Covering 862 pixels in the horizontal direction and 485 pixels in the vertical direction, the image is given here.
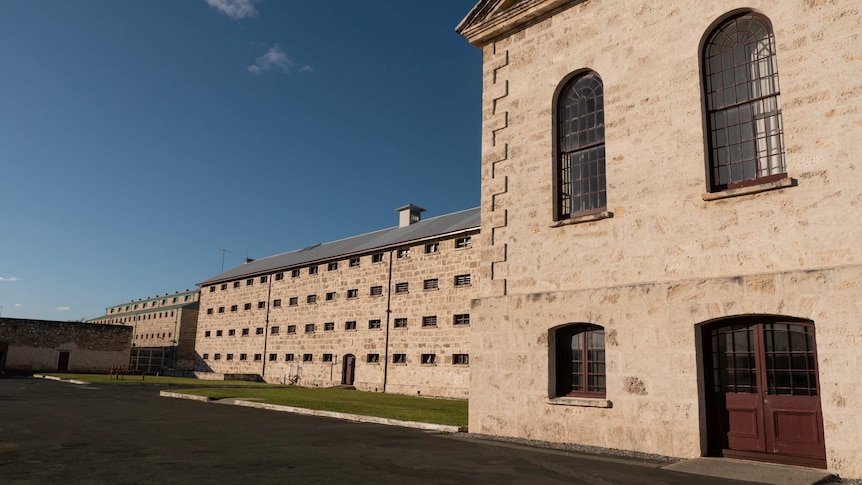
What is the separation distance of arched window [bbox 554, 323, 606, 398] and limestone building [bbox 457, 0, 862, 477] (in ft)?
0.12

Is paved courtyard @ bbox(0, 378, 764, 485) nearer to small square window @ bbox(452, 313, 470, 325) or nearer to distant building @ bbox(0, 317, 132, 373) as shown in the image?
small square window @ bbox(452, 313, 470, 325)

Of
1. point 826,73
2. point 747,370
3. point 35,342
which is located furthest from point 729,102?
point 35,342

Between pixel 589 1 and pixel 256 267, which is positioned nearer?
pixel 589 1

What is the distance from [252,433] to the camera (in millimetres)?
10852

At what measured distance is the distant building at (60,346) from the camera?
43.2m

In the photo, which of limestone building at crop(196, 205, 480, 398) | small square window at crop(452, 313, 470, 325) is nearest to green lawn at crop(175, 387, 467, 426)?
small square window at crop(452, 313, 470, 325)

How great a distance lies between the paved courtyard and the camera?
22.4ft

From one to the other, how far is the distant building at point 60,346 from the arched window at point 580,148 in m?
46.3

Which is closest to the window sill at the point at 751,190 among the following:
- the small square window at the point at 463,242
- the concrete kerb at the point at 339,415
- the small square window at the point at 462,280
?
the concrete kerb at the point at 339,415

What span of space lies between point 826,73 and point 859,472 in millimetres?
5543

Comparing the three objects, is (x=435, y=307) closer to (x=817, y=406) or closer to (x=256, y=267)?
(x=817, y=406)

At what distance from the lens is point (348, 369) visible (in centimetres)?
3394

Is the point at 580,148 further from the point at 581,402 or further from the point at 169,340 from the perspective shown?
the point at 169,340

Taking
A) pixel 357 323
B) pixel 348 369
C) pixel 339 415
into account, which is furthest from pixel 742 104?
pixel 348 369
